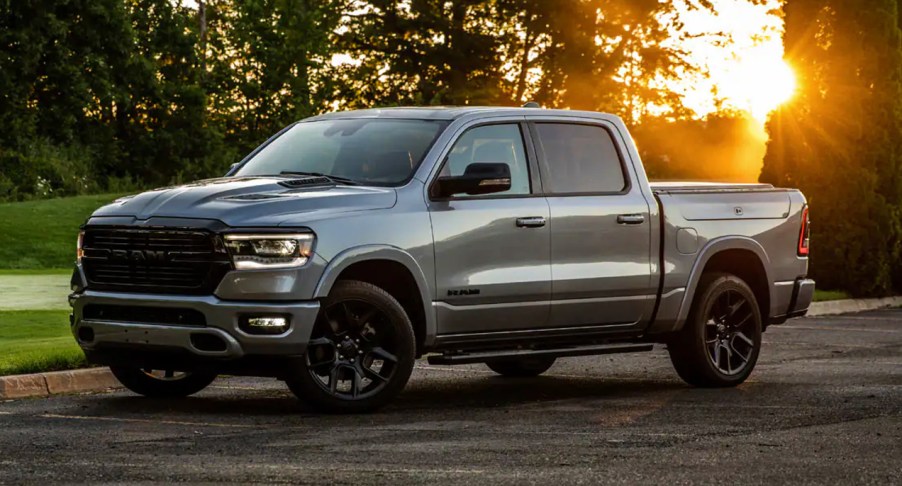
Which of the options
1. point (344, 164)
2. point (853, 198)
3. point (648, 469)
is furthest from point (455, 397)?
point (853, 198)

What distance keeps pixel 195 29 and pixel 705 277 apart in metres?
48.5

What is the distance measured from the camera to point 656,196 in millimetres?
11781

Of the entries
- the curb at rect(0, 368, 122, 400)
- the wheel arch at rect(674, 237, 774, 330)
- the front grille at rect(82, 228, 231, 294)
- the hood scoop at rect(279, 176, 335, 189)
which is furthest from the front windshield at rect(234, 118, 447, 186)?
the wheel arch at rect(674, 237, 774, 330)

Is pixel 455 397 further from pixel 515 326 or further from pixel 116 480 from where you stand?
pixel 116 480

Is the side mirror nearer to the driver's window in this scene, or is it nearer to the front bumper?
the driver's window

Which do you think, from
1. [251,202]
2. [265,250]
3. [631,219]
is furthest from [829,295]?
[265,250]

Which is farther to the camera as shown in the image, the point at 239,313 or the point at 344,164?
the point at 344,164

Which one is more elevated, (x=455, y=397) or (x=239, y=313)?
(x=239, y=313)

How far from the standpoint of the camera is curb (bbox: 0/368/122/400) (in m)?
11.1

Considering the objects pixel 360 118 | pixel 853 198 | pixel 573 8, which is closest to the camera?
pixel 360 118

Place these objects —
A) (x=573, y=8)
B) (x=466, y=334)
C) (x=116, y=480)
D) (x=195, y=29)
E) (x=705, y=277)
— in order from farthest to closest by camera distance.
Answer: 1. (x=195, y=29)
2. (x=573, y=8)
3. (x=705, y=277)
4. (x=466, y=334)
5. (x=116, y=480)

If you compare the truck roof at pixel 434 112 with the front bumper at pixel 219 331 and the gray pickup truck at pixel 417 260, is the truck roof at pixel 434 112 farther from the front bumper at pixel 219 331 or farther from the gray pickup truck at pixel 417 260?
the front bumper at pixel 219 331

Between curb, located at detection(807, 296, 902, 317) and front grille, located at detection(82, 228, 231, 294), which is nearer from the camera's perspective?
front grille, located at detection(82, 228, 231, 294)

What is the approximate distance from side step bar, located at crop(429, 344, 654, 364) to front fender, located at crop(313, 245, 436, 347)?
8.2 inches
